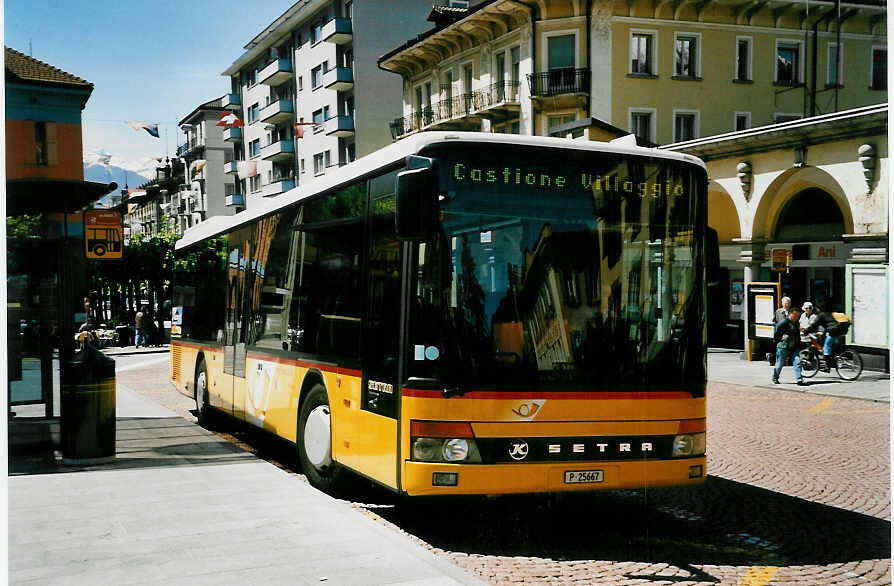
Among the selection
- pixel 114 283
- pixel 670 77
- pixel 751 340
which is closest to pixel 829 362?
pixel 751 340

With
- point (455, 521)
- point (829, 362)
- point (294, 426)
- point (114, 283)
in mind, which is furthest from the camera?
point (114, 283)

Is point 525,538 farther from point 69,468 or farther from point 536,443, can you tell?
point 69,468

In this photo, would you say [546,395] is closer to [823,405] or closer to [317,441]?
[317,441]

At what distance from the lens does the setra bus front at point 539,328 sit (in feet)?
19.9

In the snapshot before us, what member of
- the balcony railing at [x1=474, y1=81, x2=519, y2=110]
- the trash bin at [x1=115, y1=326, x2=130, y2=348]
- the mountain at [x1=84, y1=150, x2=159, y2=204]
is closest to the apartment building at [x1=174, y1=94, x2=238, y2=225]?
the mountain at [x1=84, y1=150, x2=159, y2=204]

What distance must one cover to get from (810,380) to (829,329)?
1.22 meters

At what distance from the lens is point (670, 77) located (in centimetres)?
3459

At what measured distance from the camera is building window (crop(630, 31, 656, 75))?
34.3m

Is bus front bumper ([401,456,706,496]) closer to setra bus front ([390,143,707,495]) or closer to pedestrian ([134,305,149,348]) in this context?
setra bus front ([390,143,707,495])

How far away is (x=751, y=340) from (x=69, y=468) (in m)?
20.1

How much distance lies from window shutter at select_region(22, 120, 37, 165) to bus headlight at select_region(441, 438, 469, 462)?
15.1ft

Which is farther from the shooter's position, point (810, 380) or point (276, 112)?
point (276, 112)

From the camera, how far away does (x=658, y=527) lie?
6.91m

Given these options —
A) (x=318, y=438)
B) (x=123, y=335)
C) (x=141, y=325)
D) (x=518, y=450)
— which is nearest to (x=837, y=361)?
(x=318, y=438)
